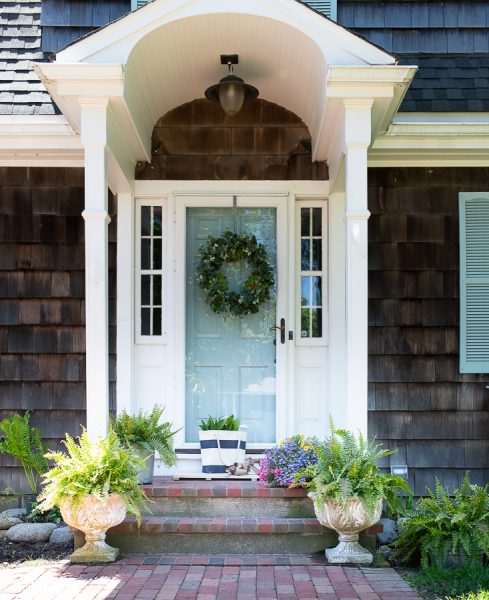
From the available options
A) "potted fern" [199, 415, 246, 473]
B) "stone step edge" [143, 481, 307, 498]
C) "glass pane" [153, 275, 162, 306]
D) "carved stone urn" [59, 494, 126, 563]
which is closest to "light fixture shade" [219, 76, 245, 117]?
"glass pane" [153, 275, 162, 306]

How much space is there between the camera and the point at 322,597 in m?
3.38

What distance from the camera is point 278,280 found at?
5.12 meters

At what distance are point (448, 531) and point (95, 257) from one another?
2.43 m

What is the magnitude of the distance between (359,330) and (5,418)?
2541 mm

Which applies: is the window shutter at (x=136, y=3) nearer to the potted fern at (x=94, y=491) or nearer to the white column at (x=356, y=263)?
the white column at (x=356, y=263)

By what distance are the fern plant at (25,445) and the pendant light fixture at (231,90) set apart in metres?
2.45

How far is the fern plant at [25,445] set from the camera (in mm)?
4711

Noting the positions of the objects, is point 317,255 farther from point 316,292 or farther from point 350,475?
point 350,475

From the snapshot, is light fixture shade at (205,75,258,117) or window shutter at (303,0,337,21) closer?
light fixture shade at (205,75,258,117)

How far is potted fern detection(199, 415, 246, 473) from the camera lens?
474 cm

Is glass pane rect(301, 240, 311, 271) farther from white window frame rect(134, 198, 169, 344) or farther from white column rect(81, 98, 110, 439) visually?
white column rect(81, 98, 110, 439)

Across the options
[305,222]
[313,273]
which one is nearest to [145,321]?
[313,273]

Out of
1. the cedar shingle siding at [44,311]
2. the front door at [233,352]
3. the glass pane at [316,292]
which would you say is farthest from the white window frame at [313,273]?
the cedar shingle siding at [44,311]

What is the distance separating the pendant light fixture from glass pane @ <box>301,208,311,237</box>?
910 millimetres
